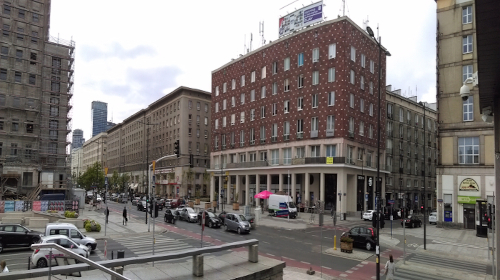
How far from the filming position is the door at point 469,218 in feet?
135

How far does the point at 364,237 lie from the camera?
26.2 m

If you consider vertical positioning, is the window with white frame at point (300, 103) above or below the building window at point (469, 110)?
above

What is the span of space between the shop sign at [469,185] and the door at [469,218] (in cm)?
226

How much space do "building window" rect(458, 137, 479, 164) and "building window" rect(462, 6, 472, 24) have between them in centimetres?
A: 1424

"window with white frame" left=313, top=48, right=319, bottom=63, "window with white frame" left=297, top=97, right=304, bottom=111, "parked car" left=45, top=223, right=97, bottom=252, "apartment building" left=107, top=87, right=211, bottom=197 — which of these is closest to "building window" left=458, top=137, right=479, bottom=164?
"window with white frame" left=297, top=97, right=304, bottom=111

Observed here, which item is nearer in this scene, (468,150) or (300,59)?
(468,150)

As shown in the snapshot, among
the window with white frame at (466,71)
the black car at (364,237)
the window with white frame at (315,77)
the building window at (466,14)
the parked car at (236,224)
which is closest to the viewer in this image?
the black car at (364,237)

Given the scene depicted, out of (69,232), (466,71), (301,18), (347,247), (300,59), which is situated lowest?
(347,247)

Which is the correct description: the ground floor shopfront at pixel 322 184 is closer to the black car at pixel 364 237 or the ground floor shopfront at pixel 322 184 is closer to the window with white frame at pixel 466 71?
the window with white frame at pixel 466 71

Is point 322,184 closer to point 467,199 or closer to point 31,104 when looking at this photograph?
point 467,199

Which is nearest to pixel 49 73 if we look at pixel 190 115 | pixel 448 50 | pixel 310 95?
pixel 190 115

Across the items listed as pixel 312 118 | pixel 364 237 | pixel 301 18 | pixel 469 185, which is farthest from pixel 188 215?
pixel 301 18

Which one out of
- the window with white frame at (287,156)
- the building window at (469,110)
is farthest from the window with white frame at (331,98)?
the building window at (469,110)

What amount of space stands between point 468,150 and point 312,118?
69.9ft
